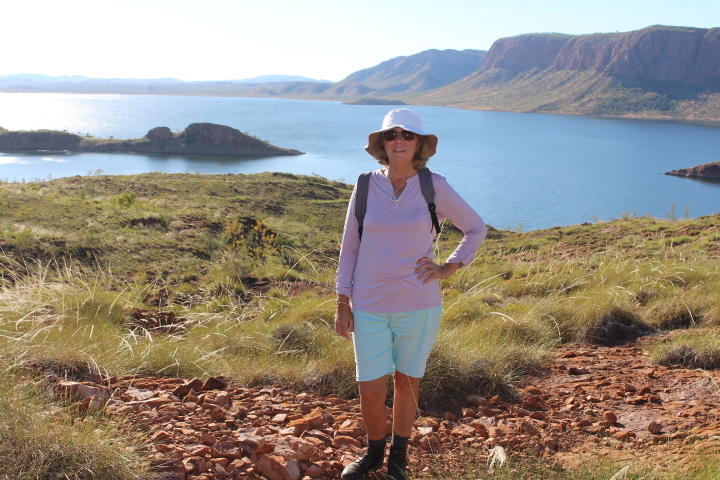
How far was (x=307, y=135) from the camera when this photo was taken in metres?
94.8

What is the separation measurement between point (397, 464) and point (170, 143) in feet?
245

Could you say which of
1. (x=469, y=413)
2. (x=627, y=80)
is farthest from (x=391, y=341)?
(x=627, y=80)

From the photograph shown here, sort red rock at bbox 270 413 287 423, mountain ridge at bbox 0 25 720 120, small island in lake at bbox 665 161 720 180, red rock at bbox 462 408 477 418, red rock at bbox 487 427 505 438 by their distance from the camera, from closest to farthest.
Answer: red rock at bbox 487 427 505 438
red rock at bbox 270 413 287 423
red rock at bbox 462 408 477 418
small island in lake at bbox 665 161 720 180
mountain ridge at bbox 0 25 720 120

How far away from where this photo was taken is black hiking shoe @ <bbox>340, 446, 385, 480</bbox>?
8.10 ft

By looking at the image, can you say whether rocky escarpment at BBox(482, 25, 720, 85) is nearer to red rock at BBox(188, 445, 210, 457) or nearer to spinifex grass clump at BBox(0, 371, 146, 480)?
red rock at BBox(188, 445, 210, 457)

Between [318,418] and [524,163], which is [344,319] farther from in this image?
[524,163]

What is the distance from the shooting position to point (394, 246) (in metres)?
2.54

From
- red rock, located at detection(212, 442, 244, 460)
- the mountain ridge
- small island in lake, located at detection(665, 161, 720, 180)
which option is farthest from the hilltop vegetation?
the mountain ridge

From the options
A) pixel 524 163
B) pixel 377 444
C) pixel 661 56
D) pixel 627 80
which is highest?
pixel 661 56

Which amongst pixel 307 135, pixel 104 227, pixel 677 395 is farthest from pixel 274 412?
pixel 307 135

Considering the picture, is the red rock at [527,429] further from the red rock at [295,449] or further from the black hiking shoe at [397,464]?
the red rock at [295,449]

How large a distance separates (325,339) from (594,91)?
166 metres

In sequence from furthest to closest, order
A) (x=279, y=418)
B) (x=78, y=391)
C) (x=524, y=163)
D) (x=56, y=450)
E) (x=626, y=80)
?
(x=626, y=80) < (x=524, y=163) < (x=279, y=418) < (x=78, y=391) < (x=56, y=450)

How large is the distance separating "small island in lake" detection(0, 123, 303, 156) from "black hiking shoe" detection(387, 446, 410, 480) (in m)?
69.8
